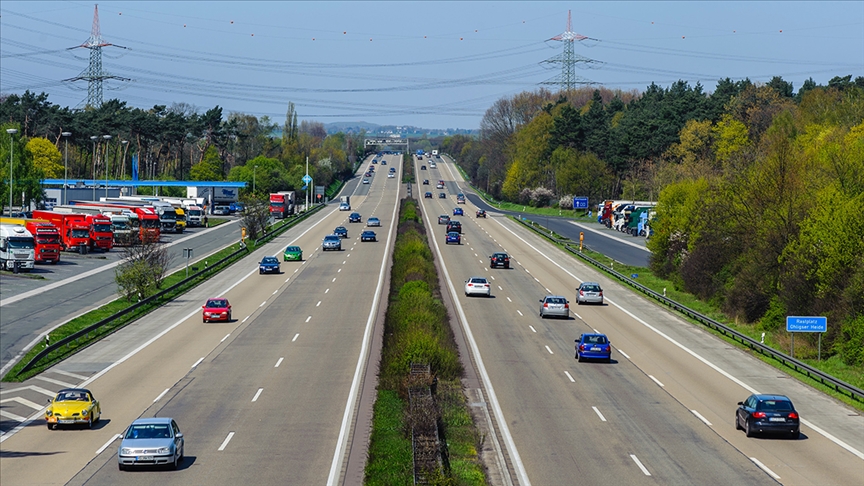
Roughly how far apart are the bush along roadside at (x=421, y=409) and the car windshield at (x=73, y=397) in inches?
329

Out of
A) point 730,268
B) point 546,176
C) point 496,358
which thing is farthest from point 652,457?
point 546,176

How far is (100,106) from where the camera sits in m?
166

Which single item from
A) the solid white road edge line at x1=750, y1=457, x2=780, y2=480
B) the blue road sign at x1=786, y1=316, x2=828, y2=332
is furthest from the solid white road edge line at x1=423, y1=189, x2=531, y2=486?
the blue road sign at x1=786, y1=316, x2=828, y2=332

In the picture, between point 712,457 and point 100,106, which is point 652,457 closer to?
point 712,457

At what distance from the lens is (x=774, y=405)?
30.0 meters

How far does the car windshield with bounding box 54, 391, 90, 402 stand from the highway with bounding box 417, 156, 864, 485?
12.3 meters

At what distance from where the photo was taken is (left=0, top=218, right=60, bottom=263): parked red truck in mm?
74312

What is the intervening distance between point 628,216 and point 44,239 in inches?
2688

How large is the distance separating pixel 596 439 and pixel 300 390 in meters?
11.4

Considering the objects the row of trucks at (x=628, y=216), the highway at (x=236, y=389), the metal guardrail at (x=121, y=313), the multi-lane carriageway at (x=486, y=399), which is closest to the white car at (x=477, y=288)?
the multi-lane carriageway at (x=486, y=399)

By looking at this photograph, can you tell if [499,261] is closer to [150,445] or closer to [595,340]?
[595,340]

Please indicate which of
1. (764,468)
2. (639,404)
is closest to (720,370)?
(639,404)

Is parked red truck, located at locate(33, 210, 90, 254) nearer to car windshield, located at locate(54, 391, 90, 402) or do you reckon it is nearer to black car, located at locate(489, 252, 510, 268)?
black car, located at locate(489, 252, 510, 268)

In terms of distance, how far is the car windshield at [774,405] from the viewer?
29984 mm
